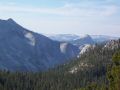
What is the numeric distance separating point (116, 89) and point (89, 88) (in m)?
32.0

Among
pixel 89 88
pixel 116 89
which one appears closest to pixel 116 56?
pixel 116 89

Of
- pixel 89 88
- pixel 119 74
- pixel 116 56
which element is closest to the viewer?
pixel 119 74

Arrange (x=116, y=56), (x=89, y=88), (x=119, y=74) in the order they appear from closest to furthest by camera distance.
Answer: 1. (x=119, y=74)
2. (x=116, y=56)
3. (x=89, y=88)

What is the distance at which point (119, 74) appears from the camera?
63.3m

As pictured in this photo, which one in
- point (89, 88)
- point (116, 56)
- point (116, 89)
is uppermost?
point (116, 56)

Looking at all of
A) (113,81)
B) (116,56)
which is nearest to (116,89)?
(113,81)

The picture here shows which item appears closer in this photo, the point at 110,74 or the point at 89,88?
the point at 110,74

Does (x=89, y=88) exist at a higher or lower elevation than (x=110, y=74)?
lower

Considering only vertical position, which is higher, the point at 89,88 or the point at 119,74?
the point at 119,74

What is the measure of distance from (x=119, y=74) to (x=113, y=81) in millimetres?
3740

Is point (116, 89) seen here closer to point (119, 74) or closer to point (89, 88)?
point (119, 74)

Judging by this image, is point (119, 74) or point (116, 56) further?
point (116, 56)

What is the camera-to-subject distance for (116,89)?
64062mm

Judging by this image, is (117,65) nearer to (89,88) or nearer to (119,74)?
(119,74)
